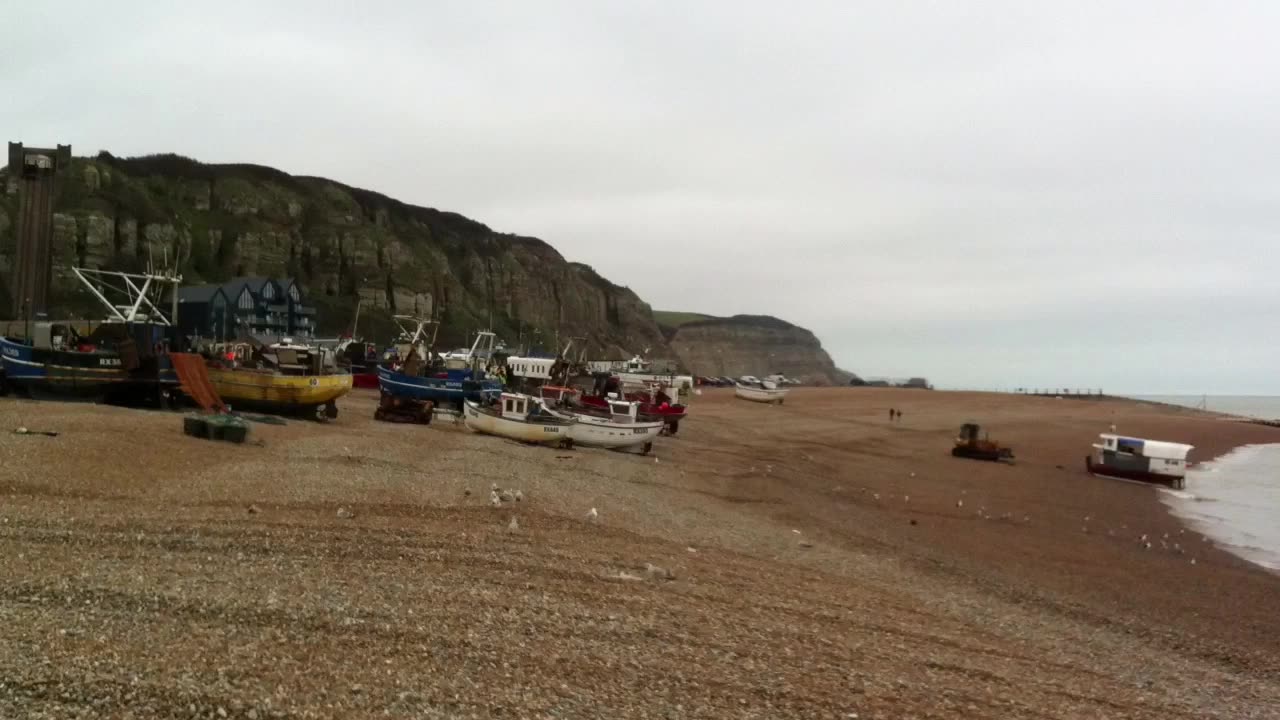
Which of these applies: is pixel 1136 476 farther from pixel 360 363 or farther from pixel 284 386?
pixel 360 363

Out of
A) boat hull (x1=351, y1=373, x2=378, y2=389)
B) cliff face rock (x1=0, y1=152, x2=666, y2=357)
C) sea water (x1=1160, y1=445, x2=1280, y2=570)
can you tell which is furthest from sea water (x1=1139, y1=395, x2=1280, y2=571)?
cliff face rock (x1=0, y1=152, x2=666, y2=357)

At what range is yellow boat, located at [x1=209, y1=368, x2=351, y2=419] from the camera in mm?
28750

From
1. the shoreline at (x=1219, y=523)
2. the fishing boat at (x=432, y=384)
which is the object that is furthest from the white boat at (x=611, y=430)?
the shoreline at (x=1219, y=523)

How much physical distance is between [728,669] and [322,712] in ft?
12.8

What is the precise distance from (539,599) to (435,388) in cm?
3046

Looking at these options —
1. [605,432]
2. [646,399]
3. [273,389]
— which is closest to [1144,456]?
[646,399]

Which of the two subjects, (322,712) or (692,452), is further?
(692,452)

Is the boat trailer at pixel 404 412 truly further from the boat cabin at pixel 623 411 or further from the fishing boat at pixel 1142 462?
the fishing boat at pixel 1142 462

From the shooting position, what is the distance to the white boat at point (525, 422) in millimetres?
28906

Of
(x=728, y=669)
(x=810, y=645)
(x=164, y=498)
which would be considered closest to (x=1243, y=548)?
(x=810, y=645)

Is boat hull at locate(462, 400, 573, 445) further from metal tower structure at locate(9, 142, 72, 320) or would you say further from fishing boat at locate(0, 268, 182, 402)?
metal tower structure at locate(9, 142, 72, 320)

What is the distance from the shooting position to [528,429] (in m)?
28.9

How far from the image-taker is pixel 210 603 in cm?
782

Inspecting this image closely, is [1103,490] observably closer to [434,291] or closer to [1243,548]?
[1243,548]
